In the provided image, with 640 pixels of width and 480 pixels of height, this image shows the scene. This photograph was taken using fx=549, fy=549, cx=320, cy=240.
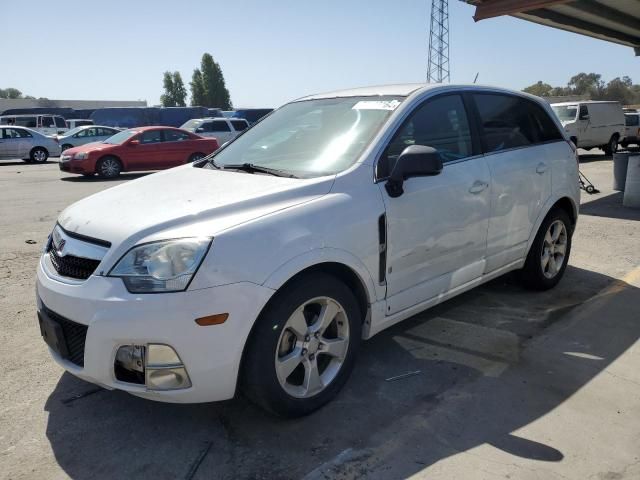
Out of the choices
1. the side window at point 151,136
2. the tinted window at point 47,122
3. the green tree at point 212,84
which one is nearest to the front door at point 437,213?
the side window at point 151,136

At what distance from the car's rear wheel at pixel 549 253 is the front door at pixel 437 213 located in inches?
38.7

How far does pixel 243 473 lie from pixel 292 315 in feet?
2.56

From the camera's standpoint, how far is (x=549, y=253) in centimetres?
501

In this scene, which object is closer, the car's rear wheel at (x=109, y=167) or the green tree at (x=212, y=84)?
the car's rear wheel at (x=109, y=167)

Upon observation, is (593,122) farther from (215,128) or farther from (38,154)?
(38,154)

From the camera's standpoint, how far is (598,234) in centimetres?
748

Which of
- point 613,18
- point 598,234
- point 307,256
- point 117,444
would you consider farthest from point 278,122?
point 613,18

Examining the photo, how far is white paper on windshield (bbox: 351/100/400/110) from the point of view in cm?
362

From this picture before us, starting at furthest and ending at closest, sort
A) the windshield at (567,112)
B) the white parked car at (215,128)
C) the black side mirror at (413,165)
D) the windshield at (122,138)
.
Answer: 1. the white parked car at (215,128)
2. the windshield at (567,112)
3. the windshield at (122,138)
4. the black side mirror at (413,165)

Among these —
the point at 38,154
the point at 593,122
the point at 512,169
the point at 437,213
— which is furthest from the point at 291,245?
the point at 38,154

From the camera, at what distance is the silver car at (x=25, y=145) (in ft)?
73.4

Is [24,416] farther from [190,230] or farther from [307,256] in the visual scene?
[307,256]

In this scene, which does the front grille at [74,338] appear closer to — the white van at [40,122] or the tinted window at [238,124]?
the tinted window at [238,124]

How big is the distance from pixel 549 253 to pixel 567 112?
16814 mm
